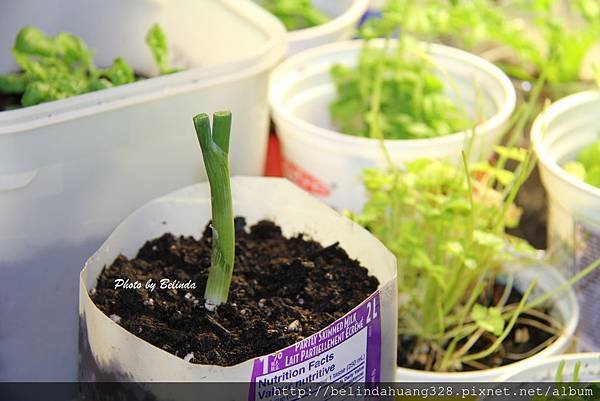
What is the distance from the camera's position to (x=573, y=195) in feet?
3.36

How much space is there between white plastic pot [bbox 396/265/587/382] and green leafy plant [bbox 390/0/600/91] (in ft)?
0.87

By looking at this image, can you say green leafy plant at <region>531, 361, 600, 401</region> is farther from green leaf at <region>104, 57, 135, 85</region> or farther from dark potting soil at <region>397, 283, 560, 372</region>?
green leaf at <region>104, 57, 135, 85</region>

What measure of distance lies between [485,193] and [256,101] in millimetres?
301

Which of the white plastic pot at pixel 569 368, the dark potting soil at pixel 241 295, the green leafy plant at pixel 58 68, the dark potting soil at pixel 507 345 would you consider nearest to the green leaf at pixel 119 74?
the green leafy plant at pixel 58 68

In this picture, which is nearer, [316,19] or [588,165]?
[588,165]

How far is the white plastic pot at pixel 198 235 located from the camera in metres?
0.67

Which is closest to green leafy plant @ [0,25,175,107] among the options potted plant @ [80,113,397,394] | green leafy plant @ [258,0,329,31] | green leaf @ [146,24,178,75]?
green leaf @ [146,24,178,75]

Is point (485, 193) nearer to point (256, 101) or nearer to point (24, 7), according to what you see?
point (256, 101)

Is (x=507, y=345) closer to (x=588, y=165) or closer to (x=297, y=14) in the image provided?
(x=588, y=165)

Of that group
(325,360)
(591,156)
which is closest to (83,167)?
(325,360)

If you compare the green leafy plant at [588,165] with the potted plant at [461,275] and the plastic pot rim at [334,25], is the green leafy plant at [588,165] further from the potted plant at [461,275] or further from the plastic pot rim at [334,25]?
the plastic pot rim at [334,25]

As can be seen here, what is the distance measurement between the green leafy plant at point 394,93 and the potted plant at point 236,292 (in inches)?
12.8

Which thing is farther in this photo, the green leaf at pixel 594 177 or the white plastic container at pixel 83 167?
the green leaf at pixel 594 177

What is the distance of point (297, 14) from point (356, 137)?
18.3 inches
